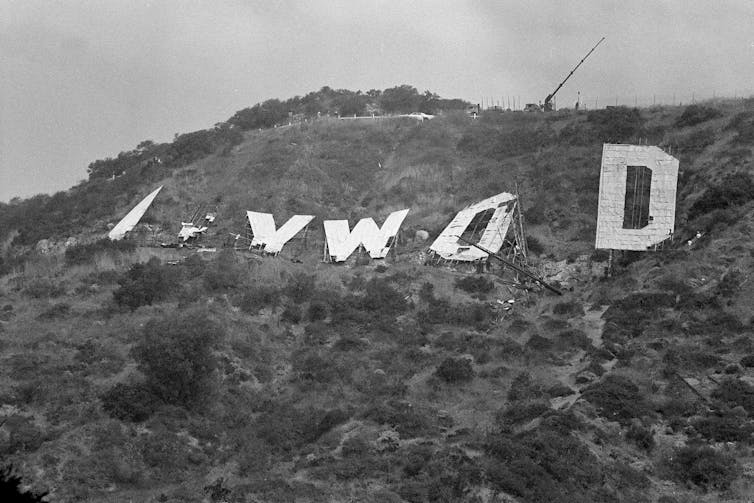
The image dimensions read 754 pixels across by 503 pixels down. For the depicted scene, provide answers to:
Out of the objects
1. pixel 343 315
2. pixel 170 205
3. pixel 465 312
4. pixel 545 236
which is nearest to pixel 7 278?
pixel 170 205

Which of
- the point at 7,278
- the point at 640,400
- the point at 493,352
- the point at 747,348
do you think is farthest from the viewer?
the point at 7,278

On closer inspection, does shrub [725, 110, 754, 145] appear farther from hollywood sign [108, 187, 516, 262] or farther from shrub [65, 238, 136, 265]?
shrub [65, 238, 136, 265]

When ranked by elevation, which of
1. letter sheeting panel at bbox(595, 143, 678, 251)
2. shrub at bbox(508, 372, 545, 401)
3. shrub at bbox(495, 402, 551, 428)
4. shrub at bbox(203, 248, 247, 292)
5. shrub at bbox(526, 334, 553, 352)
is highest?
letter sheeting panel at bbox(595, 143, 678, 251)

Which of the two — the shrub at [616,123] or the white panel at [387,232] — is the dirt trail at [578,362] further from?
the shrub at [616,123]

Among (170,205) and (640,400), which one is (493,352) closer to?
(640,400)

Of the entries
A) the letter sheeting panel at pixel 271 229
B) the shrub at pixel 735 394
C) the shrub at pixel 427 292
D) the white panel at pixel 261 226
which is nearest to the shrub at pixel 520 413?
the shrub at pixel 735 394

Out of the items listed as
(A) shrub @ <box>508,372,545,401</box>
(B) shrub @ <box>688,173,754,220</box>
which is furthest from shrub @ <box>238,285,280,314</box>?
(B) shrub @ <box>688,173,754,220</box>

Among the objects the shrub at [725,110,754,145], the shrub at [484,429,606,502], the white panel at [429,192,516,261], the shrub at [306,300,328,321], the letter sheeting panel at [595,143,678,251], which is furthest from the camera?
the shrub at [725,110,754,145]
